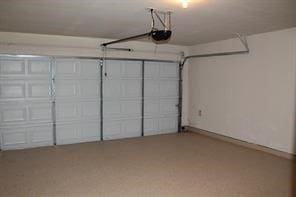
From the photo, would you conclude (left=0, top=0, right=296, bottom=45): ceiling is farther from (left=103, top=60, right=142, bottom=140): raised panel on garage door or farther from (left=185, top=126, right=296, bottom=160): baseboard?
(left=185, top=126, right=296, bottom=160): baseboard

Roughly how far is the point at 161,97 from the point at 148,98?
385 millimetres

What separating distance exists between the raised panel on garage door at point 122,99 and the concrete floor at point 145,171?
0.65m

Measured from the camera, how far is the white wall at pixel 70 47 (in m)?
5.23

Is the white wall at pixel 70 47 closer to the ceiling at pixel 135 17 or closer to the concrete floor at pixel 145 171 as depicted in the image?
the ceiling at pixel 135 17

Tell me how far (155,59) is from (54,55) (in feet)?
7.87

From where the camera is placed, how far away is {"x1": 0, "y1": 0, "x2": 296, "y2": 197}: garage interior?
3.58 m

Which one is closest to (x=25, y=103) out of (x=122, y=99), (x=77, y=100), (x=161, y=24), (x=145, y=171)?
(x=77, y=100)

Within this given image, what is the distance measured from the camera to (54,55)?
558 centimetres

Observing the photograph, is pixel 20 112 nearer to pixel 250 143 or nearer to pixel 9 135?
pixel 9 135

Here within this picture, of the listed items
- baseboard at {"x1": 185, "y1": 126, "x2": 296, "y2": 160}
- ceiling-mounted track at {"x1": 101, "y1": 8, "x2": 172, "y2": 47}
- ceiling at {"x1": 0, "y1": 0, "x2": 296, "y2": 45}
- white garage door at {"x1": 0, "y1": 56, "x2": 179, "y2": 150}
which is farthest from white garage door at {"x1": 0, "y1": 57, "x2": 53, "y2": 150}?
baseboard at {"x1": 185, "y1": 126, "x2": 296, "y2": 160}

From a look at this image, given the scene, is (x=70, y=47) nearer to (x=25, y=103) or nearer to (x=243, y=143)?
(x=25, y=103)

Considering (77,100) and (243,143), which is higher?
(77,100)

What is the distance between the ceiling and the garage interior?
0.02m

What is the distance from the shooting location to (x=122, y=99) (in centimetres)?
636
